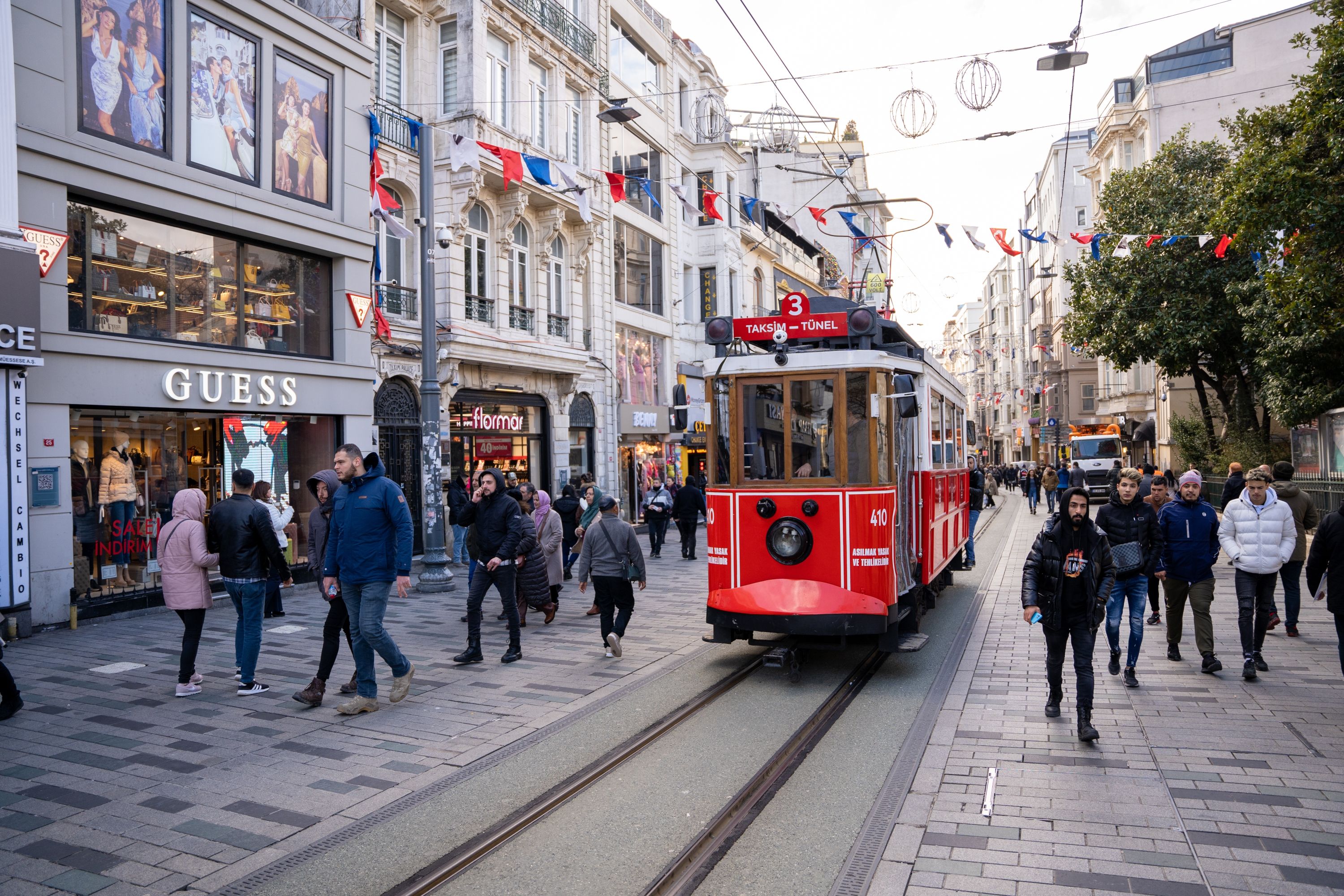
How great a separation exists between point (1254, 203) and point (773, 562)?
9.80 meters

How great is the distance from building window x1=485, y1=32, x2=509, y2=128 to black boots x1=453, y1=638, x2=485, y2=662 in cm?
1434

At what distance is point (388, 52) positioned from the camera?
1877 centimetres

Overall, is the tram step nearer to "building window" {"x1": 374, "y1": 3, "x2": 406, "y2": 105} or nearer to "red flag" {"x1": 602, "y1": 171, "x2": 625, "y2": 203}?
"red flag" {"x1": 602, "y1": 171, "x2": 625, "y2": 203}

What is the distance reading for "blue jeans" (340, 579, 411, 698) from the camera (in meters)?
6.98

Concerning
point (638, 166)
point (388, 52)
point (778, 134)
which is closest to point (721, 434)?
point (388, 52)

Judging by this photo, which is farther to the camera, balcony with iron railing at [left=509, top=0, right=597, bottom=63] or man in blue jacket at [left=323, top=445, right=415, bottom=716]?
balcony with iron railing at [left=509, top=0, right=597, bottom=63]

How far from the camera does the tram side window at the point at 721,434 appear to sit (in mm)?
A: 8648

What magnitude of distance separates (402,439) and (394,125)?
20.6 ft

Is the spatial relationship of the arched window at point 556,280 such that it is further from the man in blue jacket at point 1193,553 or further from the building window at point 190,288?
the man in blue jacket at point 1193,553

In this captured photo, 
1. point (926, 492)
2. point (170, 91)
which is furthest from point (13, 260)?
point (926, 492)

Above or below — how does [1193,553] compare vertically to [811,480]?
below

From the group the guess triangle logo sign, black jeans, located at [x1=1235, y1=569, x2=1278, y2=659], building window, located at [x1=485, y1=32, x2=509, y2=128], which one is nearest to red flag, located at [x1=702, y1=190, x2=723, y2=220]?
building window, located at [x1=485, y1=32, x2=509, y2=128]

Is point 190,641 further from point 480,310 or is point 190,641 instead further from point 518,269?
point 518,269

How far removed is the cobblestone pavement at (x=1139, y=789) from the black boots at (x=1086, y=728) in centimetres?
6
